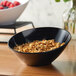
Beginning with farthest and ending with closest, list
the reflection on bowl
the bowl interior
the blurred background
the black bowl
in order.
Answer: the blurred background, the reflection on bowl, the bowl interior, the black bowl

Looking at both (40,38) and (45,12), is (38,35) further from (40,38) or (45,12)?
(45,12)

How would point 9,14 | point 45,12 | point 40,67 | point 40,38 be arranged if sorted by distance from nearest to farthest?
point 40,67 → point 40,38 → point 9,14 → point 45,12

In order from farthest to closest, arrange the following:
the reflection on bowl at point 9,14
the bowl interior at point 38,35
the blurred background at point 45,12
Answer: the blurred background at point 45,12
the reflection on bowl at point 9,14
the bowl interior at point 38,35

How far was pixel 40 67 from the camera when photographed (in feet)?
2.28

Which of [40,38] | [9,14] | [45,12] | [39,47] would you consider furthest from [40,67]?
[45,12]

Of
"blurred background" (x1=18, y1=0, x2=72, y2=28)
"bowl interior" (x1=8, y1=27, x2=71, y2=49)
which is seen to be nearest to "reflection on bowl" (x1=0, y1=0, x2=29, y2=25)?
"bowl interior" (x1=8, y1=27, x2=71, y2=49)

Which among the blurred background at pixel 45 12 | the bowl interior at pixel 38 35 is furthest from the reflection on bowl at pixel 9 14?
the blurred background at pixel 45 12

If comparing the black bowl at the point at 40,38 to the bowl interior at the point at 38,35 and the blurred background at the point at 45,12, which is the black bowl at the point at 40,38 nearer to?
the bowl interior at the point at 38,35

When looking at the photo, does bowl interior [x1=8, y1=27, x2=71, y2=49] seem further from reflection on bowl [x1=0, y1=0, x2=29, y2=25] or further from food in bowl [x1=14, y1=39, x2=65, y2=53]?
reflection on bowl [x1=0, y1=0, x2=29, y2=25]

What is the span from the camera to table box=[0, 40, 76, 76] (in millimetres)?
661

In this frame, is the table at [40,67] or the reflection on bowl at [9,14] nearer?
the table at [40,67]

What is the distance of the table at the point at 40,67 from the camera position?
66 cm

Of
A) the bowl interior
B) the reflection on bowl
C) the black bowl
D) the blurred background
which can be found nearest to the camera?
the black bowl

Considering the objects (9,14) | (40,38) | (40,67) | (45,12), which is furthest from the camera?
(45,12)
